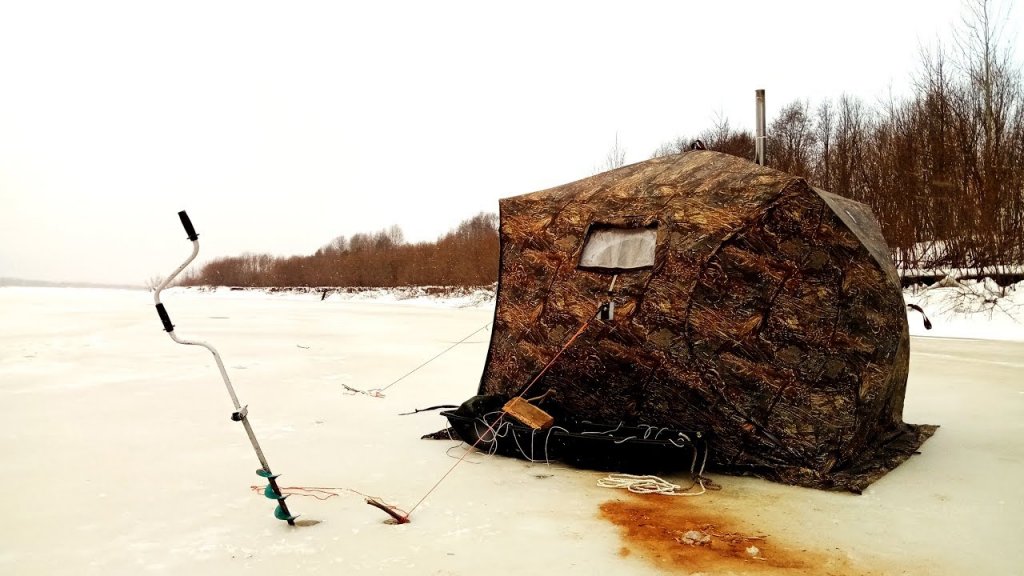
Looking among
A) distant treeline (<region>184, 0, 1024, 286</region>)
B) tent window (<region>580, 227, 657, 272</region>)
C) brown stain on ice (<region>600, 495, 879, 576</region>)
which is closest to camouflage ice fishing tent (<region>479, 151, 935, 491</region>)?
tent window (<region>580, 227, 657, 272</region>)

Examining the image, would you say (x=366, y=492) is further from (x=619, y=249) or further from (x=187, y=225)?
(x=619, y=249)

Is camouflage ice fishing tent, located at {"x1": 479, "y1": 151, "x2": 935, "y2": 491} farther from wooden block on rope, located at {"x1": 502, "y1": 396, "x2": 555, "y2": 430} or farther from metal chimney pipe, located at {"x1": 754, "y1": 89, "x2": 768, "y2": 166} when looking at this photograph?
metal chimney pipe, located at {"x1": 754, "y1": 89, "x2": 768, "y2": 166}

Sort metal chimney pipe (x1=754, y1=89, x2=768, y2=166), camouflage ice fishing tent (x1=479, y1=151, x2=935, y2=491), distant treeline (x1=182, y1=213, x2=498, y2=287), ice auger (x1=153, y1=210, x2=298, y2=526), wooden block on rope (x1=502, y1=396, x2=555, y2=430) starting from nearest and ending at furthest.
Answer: ice auger (x1=153, y1=210, x2=298, y2=526)
camouflage ice fishing tent (x1=479, y1=151, x2=935, y2=491)
wooden block on rope (x1=502, y1=396, x2=555, y2=430)
metal chimney pipe (x1=754, y1=89, x2=768, y2=166)
distant treeline (x1=182, y1=213, x2=498, y2=287)

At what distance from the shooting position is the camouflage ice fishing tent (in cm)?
457

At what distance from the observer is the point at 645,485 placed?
177 inches

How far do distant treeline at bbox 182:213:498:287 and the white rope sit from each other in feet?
87.6

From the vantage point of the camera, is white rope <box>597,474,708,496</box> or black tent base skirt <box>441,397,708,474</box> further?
black tent base skirt <box>441,397,708,474</box>

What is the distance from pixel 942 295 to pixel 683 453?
1580cm

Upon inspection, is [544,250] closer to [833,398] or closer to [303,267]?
[833,398]

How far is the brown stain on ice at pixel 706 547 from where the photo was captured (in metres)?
3.19

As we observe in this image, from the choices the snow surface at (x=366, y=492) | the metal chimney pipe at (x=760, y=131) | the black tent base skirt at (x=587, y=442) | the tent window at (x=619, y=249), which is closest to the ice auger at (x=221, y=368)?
the snow surface at (x=366, y=492)

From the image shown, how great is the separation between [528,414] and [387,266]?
44.2 meters

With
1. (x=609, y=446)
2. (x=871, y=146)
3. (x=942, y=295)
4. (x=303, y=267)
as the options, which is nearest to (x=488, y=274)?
(x=871, y=146)

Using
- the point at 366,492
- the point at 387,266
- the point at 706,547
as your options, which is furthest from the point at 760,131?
the point at 387,266
